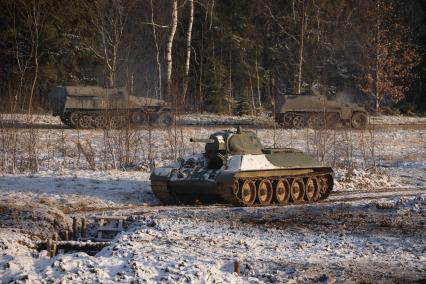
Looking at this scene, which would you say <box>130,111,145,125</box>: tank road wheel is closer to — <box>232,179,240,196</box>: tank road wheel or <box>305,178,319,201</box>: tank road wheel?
<box>305,178,319,201</box>: tank road wheel

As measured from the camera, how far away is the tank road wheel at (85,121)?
33.6 metres

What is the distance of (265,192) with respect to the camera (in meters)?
18.3

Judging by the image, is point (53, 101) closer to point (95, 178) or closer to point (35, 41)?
point (35, 41)

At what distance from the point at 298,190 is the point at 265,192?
1.32 meters

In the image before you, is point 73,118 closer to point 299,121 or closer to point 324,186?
point 299,121

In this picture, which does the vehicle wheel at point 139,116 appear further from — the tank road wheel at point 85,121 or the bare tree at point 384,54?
the bare tree at point 384,54

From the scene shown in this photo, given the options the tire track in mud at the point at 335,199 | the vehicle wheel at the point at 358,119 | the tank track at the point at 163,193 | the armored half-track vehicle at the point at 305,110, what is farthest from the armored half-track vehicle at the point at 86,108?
the tank track at the point at 163,193

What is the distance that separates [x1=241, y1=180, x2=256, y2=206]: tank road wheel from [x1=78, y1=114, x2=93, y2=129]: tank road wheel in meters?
17.1

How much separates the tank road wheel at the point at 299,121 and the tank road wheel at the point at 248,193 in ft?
65.9

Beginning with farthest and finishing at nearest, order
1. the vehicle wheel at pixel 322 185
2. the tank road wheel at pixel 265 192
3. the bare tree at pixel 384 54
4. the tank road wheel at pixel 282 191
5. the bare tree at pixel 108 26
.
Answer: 1. the bare tree at pixel 384 54
2. the bare tree at pixel 108 26
3. the vehicle wheel at pixel 322 185
4. the tank road wheel at pixel 282 191
5. the tank road wheel at pixel 265 192

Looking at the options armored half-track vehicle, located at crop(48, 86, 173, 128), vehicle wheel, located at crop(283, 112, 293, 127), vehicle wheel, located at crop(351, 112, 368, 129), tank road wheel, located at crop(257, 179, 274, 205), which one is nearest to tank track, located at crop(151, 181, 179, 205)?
tank road wheel, located at crop(257, 179, 274, 205)

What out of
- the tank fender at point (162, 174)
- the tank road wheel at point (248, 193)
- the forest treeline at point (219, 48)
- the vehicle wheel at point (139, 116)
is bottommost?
the tank road wheel at point (248, 193)

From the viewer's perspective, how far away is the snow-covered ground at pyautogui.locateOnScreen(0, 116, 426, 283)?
9578mm

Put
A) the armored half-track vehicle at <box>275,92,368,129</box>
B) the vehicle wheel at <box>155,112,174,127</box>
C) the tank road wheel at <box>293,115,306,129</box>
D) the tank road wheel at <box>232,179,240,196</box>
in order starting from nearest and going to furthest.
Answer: the tank road wheel at <box>232,179,240,196</box>
the vehicle wheel at <box>155,112,174,127</box>
the armored half-track vehicle at <box>275,92,368,129</box>
the tank road wheel at <box>293,115,306,129</box>
